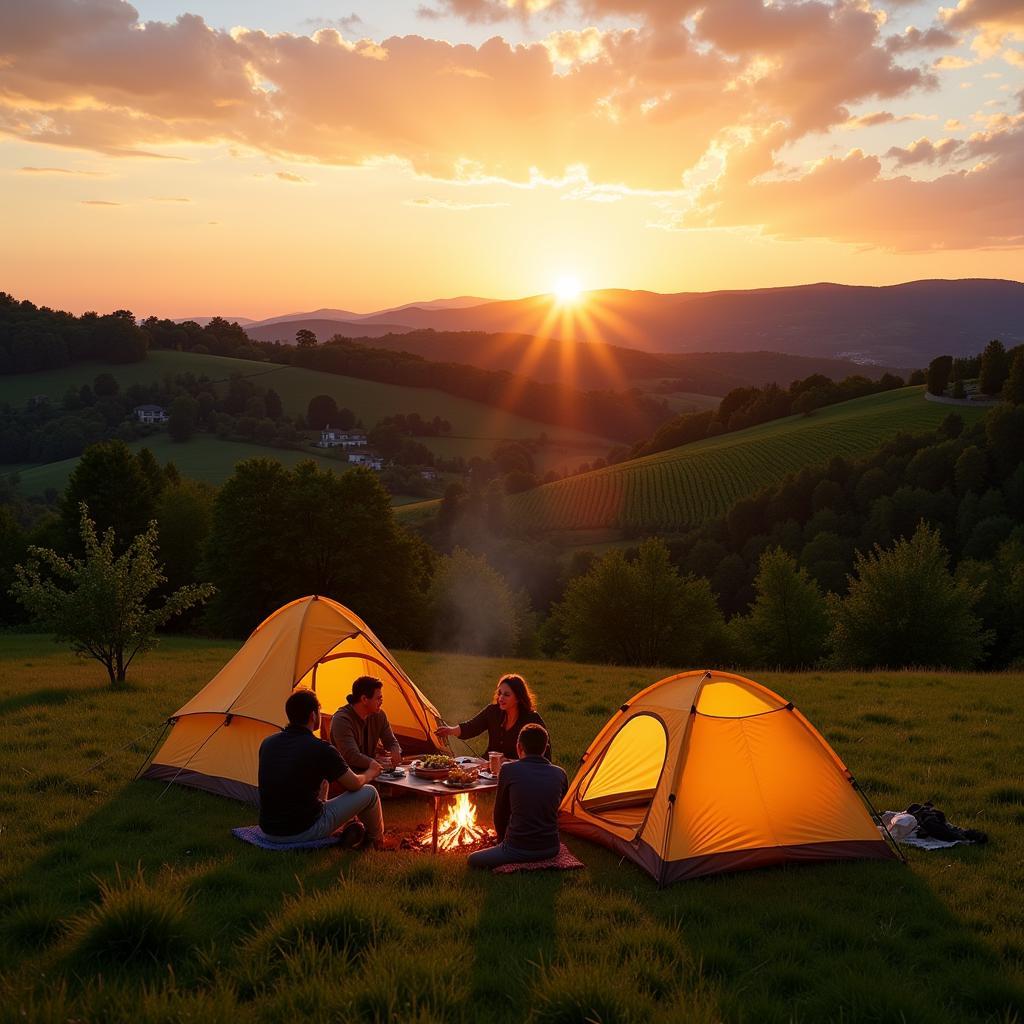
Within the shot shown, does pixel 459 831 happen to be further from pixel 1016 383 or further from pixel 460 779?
pixel 1016 383

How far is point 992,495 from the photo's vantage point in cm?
8156

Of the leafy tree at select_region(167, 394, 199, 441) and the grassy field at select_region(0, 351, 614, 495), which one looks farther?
the grassy field at select_region(0, 351, 614, 495)

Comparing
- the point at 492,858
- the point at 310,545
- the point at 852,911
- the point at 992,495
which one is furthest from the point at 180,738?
the point at 992,495

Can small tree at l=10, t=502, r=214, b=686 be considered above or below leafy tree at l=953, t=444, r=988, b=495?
above

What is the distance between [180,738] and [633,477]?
10401 centimetres

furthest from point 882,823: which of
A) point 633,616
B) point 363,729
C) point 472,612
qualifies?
point 472,612

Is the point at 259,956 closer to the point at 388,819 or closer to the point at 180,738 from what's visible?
the point at 388,819

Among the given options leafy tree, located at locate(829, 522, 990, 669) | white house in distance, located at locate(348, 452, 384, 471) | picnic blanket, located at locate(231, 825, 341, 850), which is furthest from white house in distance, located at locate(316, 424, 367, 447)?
picnic blanket, located at locate(231, 825, 341, 850)

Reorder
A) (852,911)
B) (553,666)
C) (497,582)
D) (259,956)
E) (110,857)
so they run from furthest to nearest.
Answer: (497,582)
(553,666)
(110,857)
(852,911)
(259,956)

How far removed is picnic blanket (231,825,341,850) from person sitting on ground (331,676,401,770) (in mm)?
1110

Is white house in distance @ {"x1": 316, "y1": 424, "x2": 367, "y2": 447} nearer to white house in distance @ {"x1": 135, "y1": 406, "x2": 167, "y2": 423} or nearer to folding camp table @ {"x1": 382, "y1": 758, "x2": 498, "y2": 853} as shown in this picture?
white house in distance @ {"x1": 135, "y1": 406, "x2": 167, "y2": 423}

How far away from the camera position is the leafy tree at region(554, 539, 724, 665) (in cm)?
4906

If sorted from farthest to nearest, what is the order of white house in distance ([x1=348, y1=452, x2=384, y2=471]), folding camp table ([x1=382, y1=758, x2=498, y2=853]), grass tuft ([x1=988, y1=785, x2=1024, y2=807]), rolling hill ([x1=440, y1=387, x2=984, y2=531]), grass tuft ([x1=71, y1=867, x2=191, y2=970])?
white house in distance ([x1=348, y1=452, x2=384, y2=471]), rolling hill ([x1=440, y1=387, x2=984, y2=531]), grass tuft ([x1=988, y1=785, x2=1024, y2=807]), folding camp table ([x1=382, y1=758, x2=498, y2=853]), grass tuft ([x1=71, y1=867, x2=191, y2=970])

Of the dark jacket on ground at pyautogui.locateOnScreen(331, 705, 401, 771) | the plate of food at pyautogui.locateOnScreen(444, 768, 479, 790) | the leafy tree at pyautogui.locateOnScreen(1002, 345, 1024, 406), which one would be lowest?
the plate of food at pyautogui.locateOnScreen(444, 768, 479, 790)
